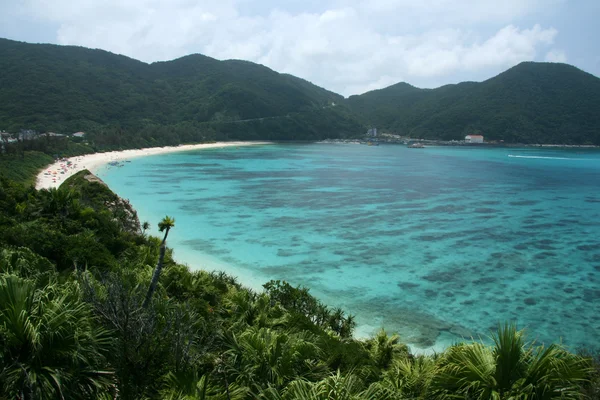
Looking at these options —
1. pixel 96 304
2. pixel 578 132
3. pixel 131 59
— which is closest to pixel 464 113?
pixel 578 132

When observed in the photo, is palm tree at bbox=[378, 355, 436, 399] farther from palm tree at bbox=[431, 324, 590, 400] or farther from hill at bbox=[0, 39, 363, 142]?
hill at bbox=[0, 39, 363, 142]

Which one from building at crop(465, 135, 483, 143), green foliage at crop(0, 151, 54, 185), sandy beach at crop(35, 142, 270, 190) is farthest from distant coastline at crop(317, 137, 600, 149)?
green foliage at crop(0, 151, 54, 185)

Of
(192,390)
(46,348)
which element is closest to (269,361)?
(192,390)

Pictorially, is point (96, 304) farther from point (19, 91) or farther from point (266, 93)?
point (266, 93)

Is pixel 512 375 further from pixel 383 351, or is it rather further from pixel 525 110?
pixel 525 110

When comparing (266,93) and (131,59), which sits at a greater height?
(131,59)

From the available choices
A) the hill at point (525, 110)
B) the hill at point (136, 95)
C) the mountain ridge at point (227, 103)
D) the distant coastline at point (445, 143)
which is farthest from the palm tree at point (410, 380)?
the hill at point (525, 110)

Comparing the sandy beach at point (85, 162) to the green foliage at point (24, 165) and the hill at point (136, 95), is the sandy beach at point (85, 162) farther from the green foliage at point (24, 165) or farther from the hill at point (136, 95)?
the hill at point (136, 95)
